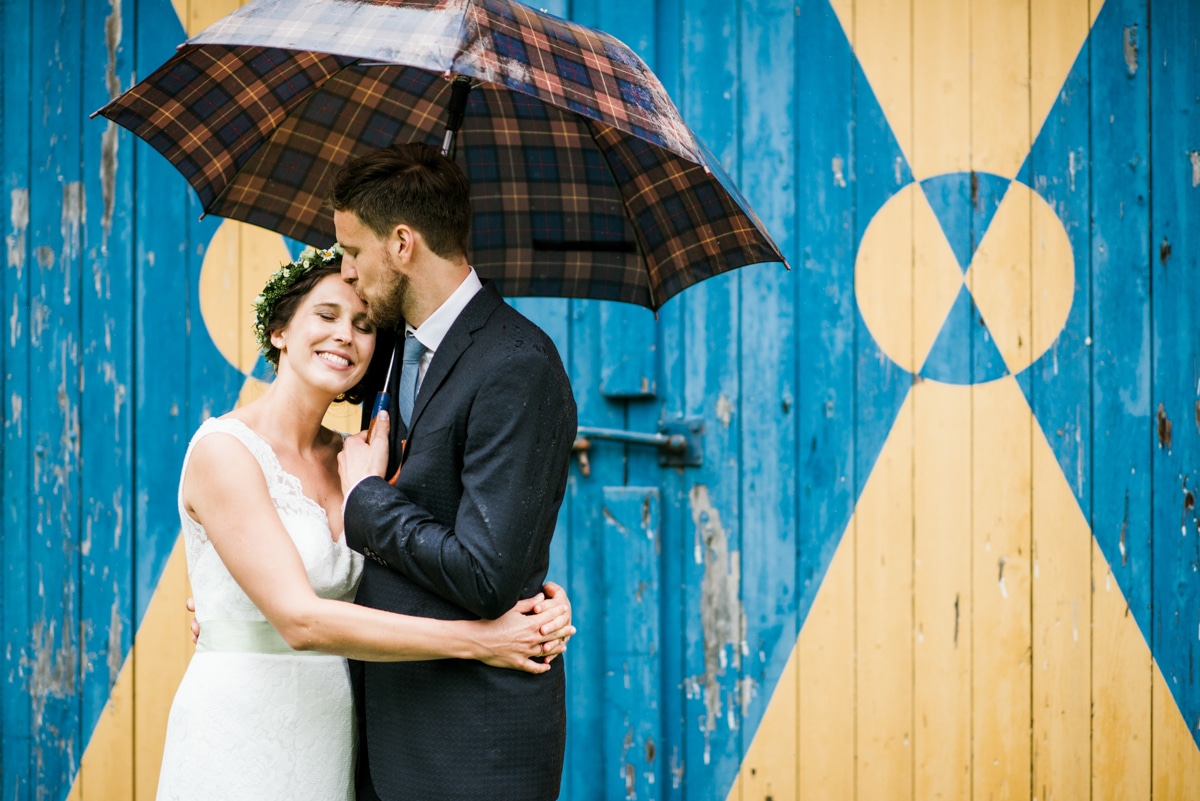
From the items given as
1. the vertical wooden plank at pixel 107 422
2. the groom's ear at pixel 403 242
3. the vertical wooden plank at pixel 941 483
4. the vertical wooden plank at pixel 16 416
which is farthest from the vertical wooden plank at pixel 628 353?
the vertical wooden plank at pixel 16 416

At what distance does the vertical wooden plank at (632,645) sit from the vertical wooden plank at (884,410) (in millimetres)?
646

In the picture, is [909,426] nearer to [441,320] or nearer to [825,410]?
[825,410]

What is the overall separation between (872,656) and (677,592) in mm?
648

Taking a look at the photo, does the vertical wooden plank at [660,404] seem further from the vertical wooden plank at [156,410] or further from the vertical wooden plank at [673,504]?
the vertical wooden plank at [156,410]

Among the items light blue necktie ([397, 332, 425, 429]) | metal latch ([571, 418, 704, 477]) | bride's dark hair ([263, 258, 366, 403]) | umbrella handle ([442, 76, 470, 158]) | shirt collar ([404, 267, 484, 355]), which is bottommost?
metal latch ([571, 418, 704, 477])

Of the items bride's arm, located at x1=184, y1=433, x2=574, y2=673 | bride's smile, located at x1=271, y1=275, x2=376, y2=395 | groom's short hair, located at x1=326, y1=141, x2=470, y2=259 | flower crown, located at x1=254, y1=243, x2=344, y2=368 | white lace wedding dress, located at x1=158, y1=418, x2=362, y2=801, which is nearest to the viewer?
bride's arm, located at x1=184, y1=433, x2=574, y2=673

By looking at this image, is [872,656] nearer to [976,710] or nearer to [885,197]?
[976,710]

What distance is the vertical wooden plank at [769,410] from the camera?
10.1 feet

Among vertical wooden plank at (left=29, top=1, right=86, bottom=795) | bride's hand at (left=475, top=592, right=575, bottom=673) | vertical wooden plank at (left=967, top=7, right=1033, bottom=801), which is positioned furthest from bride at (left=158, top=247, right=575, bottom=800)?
vertical wooden plank at (left=967, top=7, right=1033, bottom=801)

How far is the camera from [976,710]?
306 centimetres

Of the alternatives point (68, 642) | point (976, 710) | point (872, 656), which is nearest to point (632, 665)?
point (872, 656)

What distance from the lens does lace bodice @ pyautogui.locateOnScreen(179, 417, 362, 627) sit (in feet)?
6.50

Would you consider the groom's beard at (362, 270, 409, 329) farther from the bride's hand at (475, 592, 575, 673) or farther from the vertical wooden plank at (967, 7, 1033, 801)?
the vertical wooden plank at (967, 7, 1033, 801)

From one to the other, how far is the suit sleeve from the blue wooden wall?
4.52 feet
